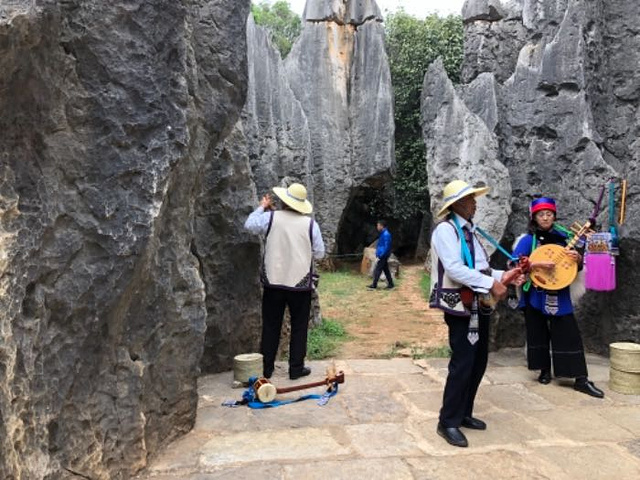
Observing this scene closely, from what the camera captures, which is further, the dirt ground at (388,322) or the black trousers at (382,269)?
the black trousers at (382,269)

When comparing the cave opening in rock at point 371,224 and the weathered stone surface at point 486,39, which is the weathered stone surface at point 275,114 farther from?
the weathered stone surface at point 486,39

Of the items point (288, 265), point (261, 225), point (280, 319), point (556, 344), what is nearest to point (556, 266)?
point (556, 344)

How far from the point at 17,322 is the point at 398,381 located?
3.32m

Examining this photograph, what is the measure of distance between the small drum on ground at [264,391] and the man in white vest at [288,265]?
2.13 ft

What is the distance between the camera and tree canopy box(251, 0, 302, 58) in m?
28.7

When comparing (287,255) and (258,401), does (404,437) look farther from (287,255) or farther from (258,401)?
(287,255)

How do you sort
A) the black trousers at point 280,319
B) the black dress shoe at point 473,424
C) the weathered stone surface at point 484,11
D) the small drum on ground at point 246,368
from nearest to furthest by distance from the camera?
the black dress shoe at point 473,424 < the small drum on ground at point 246,368 < the black trousers at point 280,319 < the weathered stone surface at point 484,11

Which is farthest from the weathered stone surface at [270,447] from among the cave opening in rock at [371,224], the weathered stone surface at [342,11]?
the weathered stone surface at [342,11]

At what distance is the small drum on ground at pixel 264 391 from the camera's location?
4184 millimetres

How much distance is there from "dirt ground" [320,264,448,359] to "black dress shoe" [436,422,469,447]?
2614mm

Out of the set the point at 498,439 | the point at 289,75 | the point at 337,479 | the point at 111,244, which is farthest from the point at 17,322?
the point at 289,75

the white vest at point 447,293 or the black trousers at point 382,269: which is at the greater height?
the white vest at point 447,293

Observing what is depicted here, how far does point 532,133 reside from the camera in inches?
247

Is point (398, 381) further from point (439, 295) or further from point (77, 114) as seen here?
point (77, 114)
